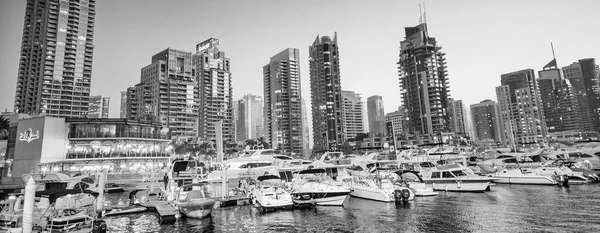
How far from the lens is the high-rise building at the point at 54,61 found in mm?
115750

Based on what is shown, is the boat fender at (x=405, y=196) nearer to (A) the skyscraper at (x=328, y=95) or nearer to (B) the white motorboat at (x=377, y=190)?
(B) the white motorboat at (x=377, y=190)

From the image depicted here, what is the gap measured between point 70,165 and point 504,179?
72678 millimetres

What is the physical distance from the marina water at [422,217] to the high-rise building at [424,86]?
125730 millimetres

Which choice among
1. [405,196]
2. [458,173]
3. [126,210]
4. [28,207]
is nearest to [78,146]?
[126,210]

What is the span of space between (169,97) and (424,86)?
120858mm

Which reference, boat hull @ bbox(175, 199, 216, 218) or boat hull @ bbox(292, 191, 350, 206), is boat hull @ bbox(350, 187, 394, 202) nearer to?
boat hull @ bbox(292, 191, 350, 206)

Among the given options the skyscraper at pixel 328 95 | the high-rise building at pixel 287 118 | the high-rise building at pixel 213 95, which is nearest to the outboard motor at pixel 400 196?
the high-rise building at pixel 213 95

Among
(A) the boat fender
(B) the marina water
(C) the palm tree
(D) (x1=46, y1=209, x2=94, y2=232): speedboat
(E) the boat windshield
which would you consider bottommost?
(B) the marina water

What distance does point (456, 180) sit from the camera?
106 ft

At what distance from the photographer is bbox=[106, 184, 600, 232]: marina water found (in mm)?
17719

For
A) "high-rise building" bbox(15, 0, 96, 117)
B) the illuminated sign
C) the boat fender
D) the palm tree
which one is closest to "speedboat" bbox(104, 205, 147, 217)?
the boat fender

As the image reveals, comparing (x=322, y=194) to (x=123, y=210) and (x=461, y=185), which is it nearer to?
(x=461, y=185)

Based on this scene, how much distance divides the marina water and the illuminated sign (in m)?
44.7

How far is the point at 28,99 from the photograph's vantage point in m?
116
